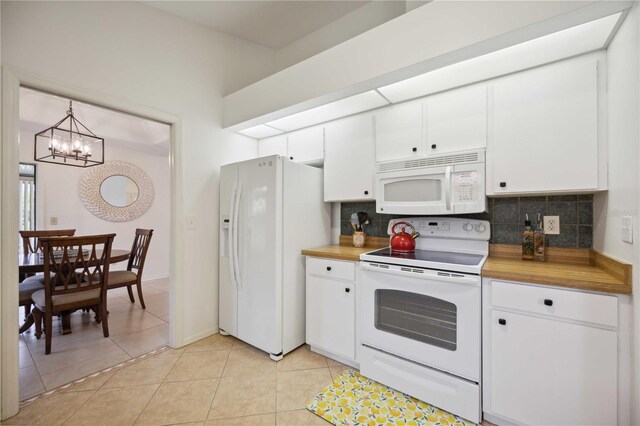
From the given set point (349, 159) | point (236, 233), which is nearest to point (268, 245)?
point (236, 233)

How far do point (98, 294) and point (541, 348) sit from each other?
3.52 metres

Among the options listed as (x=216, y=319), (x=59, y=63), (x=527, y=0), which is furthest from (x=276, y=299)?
(x=527, y=0)

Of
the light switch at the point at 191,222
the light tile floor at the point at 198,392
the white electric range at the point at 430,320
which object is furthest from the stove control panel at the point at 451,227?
the light switch at the point at 191,222

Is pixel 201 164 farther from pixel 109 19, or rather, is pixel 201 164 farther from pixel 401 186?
pixel 401 186

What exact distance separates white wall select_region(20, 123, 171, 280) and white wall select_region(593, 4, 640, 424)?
3.74 metres

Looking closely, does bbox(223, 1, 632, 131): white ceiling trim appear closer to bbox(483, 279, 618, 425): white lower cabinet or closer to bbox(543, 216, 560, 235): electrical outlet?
bbox(543, 216, 560, 235): electrical outlet

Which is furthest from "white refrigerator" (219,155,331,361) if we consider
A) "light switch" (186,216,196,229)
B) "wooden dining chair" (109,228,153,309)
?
"wooden dining chair" (109,228,153,309)

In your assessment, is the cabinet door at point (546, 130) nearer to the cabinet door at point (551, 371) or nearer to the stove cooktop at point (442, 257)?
the stove cooktop at point (442, 257)

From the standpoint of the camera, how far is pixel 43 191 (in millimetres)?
3930

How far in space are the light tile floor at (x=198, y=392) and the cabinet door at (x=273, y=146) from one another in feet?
6.63

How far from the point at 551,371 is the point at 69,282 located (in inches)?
148

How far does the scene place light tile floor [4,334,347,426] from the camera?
1572mm

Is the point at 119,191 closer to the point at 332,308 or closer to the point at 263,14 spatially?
the point at 263,14

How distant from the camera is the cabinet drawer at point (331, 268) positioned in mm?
2045
